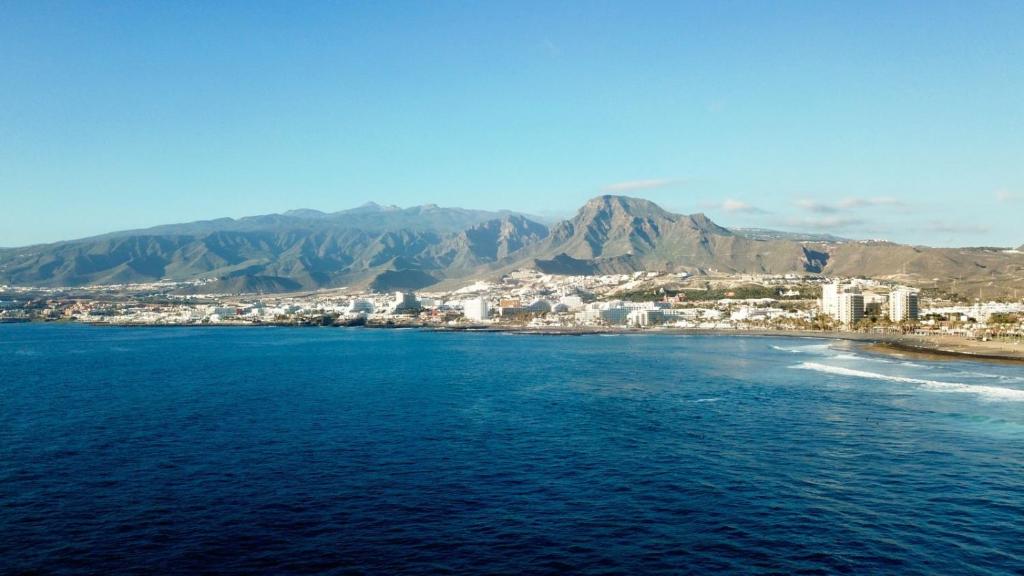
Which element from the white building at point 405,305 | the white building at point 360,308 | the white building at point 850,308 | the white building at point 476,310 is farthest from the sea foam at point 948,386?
the white building at point 405,305

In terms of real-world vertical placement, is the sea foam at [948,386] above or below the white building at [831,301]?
below

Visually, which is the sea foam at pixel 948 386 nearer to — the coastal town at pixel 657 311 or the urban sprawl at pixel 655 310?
the urban sprawl at pixel 655 310

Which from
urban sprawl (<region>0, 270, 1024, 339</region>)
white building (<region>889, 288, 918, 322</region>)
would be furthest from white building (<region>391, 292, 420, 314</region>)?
white building (<region>889, 288, 918, 322</region>)

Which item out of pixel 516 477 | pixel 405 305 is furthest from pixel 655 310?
pixel 516 477

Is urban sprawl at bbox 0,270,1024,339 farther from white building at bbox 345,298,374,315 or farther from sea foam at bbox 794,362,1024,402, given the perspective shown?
sea foam at bbox 794,362,1024,402

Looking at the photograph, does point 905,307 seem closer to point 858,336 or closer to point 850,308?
point 850,308

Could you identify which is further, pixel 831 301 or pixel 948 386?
pixel 831 301
